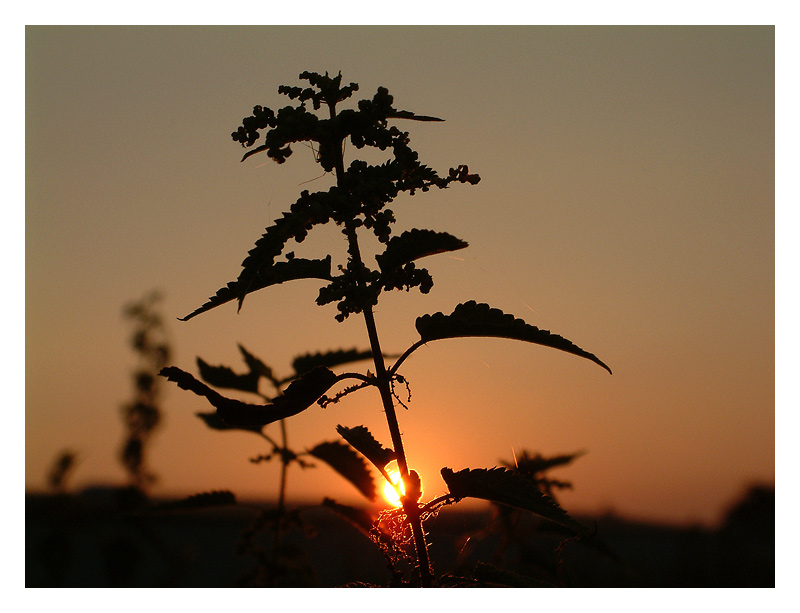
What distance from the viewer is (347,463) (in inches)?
87.4

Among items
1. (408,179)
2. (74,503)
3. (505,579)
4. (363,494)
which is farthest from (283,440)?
(74,503)

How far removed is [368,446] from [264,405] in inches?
12.9

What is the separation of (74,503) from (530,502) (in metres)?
3.81

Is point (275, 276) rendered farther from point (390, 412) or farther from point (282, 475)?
point (282, 475)

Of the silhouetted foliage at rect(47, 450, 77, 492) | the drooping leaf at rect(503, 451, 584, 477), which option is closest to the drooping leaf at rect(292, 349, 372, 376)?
the drooping leaf at rect(503, 451, 584, 477)

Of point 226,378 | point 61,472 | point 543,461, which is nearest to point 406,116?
point 226,378

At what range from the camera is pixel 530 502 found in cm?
140

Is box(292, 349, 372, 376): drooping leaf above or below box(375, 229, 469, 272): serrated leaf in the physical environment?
below

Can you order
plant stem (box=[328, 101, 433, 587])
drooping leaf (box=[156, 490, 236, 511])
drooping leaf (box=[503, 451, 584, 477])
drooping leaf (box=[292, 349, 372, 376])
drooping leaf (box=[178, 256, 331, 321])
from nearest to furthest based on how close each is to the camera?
drooping leaf (box=[178, 256, 331, 321])
plant stem (box=[328, 101, 433, 587])
drooping leaf (box=[292, 349, 372, 376])
drooping leaf (box=[156, 490, 236, 511])
drooping leaf (box=[503, 451, 584, 477])

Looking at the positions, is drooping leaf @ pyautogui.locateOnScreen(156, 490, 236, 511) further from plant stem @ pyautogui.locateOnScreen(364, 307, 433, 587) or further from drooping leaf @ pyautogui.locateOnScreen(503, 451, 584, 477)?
drooping leaf @ pyautogui.locateOnScreen(503, 451, 584, 477)

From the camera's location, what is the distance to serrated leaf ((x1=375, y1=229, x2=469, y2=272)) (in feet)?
4.47

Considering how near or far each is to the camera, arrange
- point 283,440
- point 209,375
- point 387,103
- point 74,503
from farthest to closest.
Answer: point 74,503
point 283,440
point 209,375
point 387,103
